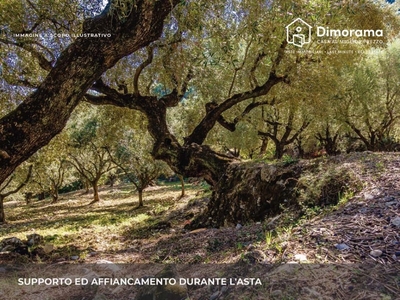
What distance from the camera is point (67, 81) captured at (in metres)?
3.76

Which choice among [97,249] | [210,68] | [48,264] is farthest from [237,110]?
[48,264]

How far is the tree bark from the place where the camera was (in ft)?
12.0

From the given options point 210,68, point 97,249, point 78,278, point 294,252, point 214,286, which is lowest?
point 97,249

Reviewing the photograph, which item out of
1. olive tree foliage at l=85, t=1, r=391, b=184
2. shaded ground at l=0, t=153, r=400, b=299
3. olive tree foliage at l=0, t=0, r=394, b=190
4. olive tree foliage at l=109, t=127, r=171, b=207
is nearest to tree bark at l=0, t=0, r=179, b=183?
olive tree foliage at l=0, t=0, r=394, b=190

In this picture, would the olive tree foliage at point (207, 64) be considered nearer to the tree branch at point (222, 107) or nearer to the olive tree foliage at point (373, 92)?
the tree branch at point (222, 107)

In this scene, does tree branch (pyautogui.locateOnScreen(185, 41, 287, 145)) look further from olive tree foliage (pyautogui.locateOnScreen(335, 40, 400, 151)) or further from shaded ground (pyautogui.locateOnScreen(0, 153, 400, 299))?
olive tree foliage (pyautogui.locateOnScreen(335, 40, 400, 151))

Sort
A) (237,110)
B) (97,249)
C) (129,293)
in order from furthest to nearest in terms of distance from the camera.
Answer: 1. (237,110)
2. (97,249)
3. (129,293)

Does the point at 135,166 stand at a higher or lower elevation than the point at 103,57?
lower

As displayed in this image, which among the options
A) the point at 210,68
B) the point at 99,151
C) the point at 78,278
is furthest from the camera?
the point at 99,151

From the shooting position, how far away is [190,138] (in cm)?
883

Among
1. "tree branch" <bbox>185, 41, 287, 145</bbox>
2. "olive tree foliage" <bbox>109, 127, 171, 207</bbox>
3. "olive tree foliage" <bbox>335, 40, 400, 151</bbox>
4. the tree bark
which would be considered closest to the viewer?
the tree bark

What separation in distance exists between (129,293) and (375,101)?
17.5m

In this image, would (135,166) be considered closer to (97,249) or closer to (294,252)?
(97,249)

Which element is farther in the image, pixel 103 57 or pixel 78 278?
pixel 103 57
